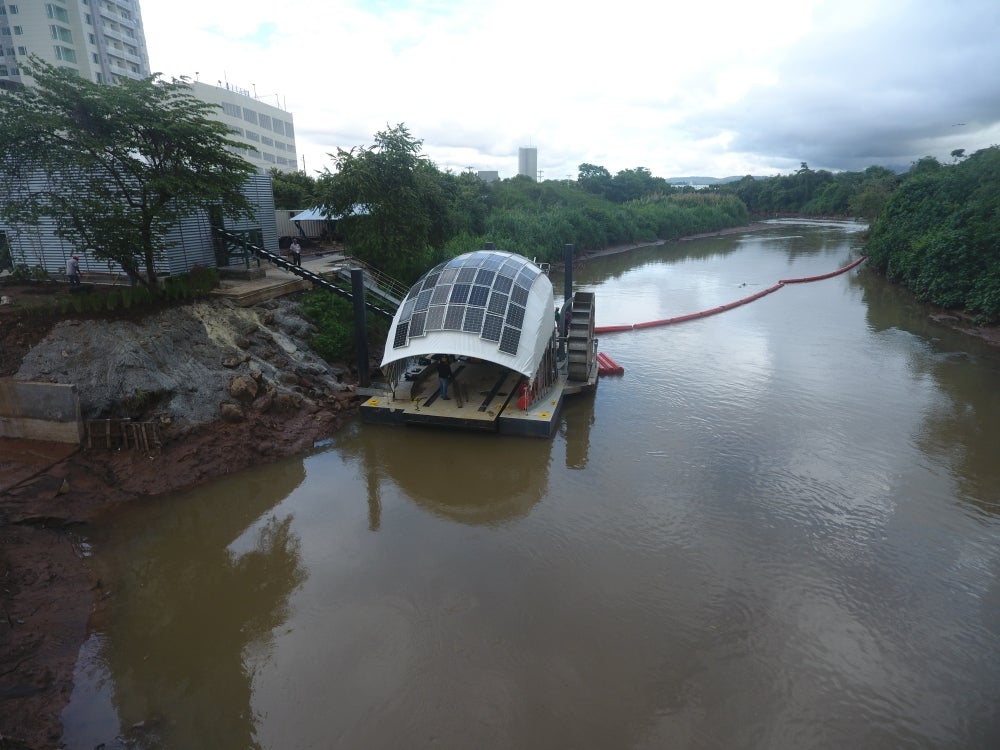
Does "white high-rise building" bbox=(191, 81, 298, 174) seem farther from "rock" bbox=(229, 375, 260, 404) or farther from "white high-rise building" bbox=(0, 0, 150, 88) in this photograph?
"rock" bbox=(229, 375, 260, 404)

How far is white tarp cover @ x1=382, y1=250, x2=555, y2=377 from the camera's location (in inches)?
496

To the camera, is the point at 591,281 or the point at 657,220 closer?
the point at 591,281

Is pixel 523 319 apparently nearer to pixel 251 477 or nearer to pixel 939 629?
→ pixel 251 477

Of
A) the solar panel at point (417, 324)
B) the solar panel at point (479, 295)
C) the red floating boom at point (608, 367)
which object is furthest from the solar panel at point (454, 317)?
the red floating boom at point (608, 367)

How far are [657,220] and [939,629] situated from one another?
62228 millimetres

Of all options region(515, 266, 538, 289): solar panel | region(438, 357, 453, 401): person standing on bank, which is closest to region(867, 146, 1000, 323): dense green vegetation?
region(515, 266, 538, 289): solar panel

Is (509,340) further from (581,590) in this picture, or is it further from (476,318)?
(581,590)

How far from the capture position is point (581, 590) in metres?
8.12

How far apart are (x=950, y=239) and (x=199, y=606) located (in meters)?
32.7

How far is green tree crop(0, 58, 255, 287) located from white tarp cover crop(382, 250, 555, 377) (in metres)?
5.68

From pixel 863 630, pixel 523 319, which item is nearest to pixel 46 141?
pixel 523 319

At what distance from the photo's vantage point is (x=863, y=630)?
291 inches

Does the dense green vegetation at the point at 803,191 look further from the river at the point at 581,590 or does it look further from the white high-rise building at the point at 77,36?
the river at the point at 581,590

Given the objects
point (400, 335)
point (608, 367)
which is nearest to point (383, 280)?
point (400, 335)
